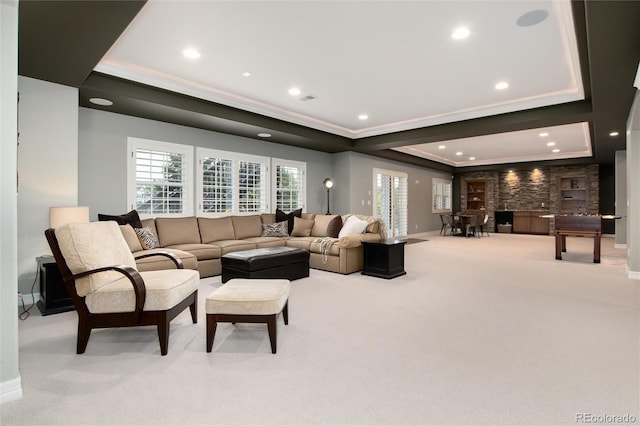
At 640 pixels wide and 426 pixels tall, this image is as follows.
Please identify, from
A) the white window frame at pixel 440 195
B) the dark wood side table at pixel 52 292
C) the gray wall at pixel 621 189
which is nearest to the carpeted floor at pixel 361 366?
the dark wood side table at pixel 52 292

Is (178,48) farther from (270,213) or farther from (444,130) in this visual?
(444,130)

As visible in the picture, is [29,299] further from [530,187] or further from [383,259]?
[530,187]

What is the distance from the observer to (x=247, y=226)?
6.35 m

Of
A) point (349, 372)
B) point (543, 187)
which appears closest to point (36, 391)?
point (349, 372)

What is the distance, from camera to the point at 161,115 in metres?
5.14

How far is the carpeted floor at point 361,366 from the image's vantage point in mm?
1843

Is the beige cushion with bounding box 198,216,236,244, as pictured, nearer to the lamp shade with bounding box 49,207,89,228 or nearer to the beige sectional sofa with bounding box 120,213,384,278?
the beige sectional sofa with bounding box 120,213,384,278

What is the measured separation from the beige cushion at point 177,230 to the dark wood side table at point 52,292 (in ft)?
5.15

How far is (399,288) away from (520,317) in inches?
58.5

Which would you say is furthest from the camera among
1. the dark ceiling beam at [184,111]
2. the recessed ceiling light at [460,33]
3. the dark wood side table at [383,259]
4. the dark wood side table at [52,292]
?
the dark wood side table at [383,259]

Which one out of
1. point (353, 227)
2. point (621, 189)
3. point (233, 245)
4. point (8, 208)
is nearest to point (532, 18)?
point (353, 227)

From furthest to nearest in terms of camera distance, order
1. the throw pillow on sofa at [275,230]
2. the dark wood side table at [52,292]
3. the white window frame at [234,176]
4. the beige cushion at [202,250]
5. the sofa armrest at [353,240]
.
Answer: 1. the throw pillow on sofa at [275,230]
2. the white window frame at [234,176]
3. the sofa armrest at [353,240]
4. the beige cushion at [202,250]
5. the dark wood side table at [52,292]

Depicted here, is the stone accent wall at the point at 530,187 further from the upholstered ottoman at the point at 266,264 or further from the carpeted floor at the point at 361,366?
the upholstered ottoman at the point at 266,264
